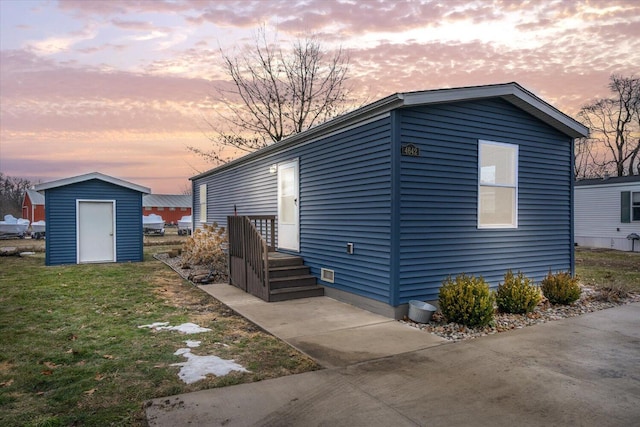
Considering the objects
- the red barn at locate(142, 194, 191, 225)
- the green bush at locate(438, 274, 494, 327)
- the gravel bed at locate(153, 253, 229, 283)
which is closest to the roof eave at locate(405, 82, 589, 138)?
the green bush at locate(438, 274, 494, 327)

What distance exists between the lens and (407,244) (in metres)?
5.97

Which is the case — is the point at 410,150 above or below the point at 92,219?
above

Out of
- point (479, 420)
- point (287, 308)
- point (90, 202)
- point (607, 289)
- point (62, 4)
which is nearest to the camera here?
point (479, 420)

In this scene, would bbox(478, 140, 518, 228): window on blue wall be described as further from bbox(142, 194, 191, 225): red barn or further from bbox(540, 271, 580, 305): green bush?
bbox(142, 194, 191, 225): red barn

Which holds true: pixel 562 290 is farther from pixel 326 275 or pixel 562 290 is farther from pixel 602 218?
pixel 602 218

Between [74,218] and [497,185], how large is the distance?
12251mm

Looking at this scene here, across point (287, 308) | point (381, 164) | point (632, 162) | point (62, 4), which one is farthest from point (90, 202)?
point (632, 162)

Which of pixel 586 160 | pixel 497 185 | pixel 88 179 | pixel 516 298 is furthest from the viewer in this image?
pixel 586 160

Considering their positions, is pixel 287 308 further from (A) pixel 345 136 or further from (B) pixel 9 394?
(B) pixel 9 394

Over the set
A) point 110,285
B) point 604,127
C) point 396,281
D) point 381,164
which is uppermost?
point 604,127

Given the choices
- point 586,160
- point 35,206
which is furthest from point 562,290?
point 35,206

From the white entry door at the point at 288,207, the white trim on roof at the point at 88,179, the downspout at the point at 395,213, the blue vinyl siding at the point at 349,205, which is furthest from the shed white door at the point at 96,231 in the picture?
the downspout at the point at 395,213

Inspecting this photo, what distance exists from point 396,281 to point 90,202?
11.2m

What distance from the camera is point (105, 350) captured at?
4.55 meters
